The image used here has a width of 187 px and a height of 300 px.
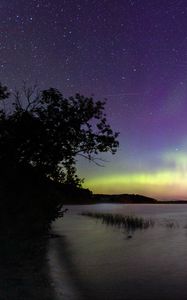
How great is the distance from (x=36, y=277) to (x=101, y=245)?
70.1ft

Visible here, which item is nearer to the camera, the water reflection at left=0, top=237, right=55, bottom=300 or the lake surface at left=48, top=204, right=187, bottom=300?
the water reflection at left=0, top=237, right=55, bottom=300

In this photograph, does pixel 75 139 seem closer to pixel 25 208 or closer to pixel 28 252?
pixel 25 208

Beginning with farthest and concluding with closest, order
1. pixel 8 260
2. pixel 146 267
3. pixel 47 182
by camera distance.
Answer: pixel 47 182 < pixel 146 267 < pixel 8 260

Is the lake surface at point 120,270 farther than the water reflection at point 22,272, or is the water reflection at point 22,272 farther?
the lake surface at point 120,270

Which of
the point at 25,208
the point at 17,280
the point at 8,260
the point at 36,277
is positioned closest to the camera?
the point at 17,280

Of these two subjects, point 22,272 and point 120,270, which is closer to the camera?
point 22,272

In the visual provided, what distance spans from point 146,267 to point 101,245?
14036mm

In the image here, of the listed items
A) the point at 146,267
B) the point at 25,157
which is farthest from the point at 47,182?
the point at 146,267

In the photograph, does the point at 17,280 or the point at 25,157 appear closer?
the point at 17,280

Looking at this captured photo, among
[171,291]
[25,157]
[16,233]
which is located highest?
[25,157]

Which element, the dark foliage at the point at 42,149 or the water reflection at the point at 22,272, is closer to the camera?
the water reflection at the point at 22,272

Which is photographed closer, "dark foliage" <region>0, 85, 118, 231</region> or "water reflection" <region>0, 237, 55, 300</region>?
"water reflection" <region>0, 237, 55, 300</region>

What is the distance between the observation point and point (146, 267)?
28156 mm

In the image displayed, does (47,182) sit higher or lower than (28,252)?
higher
